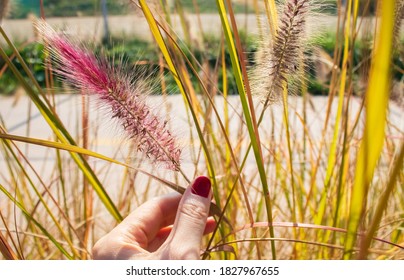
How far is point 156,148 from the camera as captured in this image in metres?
0.45

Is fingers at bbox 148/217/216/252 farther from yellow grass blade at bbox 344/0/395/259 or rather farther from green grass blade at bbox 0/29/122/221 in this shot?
yellow grass blade at bbox 344/0/395/259

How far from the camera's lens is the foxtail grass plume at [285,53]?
434 millimetres

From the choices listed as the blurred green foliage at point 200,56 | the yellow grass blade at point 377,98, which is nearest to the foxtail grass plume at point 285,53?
the blurred green foliage at point 200,56

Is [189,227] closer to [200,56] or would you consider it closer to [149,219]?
[149,219]

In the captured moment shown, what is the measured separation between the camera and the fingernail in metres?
0.49

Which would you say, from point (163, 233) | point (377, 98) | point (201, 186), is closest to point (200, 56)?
point (163, 233)

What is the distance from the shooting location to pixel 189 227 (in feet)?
1.55

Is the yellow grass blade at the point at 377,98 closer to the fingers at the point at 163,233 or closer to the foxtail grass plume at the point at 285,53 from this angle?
the foxtail grass plume at the point at 285,53

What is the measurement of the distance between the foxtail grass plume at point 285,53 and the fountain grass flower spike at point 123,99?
95mm

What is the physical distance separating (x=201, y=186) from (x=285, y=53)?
15 cm

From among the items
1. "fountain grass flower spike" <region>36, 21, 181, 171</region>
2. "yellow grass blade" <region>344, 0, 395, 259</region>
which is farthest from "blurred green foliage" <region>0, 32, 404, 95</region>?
"yellow grass blade" <region>344, 0, 395, 259</region>

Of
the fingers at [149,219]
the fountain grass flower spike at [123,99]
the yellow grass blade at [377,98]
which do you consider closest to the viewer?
the yellow grass blade at [377,98]
